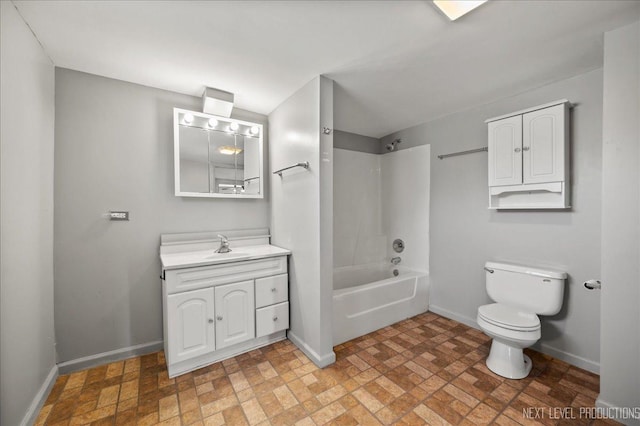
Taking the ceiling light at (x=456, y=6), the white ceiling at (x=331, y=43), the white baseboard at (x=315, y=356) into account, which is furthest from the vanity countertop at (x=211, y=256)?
the ceiling light at (x=456, y=6)

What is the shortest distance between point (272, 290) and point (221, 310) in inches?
18.2

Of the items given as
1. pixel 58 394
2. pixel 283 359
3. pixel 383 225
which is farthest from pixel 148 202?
pixel 383 225

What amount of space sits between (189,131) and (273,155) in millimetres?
818

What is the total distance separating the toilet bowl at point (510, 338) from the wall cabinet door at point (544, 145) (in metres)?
1.11

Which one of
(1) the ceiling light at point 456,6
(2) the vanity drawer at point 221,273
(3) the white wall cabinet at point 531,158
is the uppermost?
(1) the ceiling light at point 456,6

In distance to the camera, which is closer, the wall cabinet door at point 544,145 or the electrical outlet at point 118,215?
the wall cabinet door at point 544,145

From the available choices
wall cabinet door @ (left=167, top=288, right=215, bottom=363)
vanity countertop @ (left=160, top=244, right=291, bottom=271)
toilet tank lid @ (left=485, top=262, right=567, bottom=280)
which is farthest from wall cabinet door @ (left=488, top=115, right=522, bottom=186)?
wall cabinet door @ (left=167, top=288, right=215, bottom=363)

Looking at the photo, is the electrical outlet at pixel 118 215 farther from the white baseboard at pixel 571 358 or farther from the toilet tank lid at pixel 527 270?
the white baseboard at pixel 571 358

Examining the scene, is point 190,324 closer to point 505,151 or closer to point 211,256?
point 211,256

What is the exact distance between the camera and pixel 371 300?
2588 mm

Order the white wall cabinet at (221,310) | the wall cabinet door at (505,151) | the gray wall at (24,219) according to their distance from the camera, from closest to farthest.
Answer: the gray wall at (24,219), the white wall cabinet at (221,310), the wall cabinet door at (505,151)

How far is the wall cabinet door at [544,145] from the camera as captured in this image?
195 cm

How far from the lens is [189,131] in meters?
2.36

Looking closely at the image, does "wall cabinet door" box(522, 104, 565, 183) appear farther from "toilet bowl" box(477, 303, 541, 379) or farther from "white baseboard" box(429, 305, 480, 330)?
"white baseboard" box(429, 305, 480, 330)
